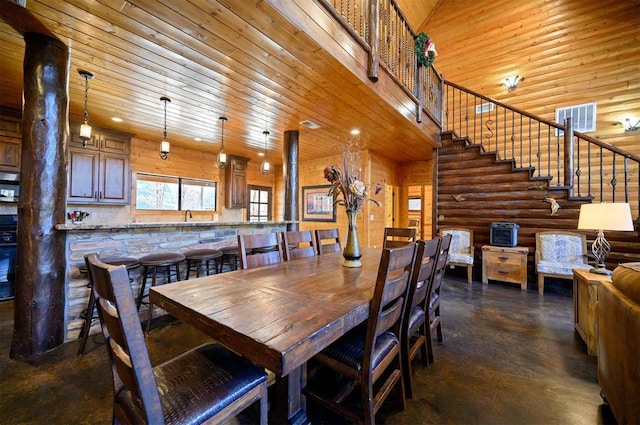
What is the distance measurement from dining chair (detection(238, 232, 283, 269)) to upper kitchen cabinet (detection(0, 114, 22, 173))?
13.6 feet

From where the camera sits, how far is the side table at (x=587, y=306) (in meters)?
2.24

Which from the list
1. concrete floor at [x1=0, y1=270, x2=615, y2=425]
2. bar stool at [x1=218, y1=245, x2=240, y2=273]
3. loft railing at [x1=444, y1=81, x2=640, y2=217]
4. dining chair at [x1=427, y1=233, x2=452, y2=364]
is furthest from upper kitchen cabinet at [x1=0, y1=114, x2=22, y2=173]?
loft railing at [x1=444, y1=81, x2=640, y2=217]

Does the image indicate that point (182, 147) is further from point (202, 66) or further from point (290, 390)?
point (290, 390)

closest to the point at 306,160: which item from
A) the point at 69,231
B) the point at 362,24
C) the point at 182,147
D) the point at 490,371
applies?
the point at 182,147

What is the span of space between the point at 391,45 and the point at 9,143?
549 cm

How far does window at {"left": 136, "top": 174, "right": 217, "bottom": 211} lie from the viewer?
5.38 m

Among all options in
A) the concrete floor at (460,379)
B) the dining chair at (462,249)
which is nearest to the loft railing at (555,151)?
the dining chair at (462,249)

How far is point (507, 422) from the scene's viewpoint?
5.02 feet

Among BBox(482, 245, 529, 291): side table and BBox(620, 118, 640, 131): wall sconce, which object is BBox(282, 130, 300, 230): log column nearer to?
BBox(482, 245, 529, 291): side table

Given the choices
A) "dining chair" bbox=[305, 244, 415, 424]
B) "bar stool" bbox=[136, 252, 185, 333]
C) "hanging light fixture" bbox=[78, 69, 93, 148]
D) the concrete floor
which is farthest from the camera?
"hanging light fixture" bbox=[78, 69, 93, 148]

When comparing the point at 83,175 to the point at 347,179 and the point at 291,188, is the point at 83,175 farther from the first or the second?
the point at 347,179

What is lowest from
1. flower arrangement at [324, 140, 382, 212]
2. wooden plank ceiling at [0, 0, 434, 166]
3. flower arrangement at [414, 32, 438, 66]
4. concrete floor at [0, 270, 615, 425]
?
concrete floor at [0, 270, 615, 425]

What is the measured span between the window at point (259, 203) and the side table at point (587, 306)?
21.5ft

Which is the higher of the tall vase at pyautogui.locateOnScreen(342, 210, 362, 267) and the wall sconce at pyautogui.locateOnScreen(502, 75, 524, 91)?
the wall sconce at pyautogui.locateOnScreen(502, 75, 524, 91)
